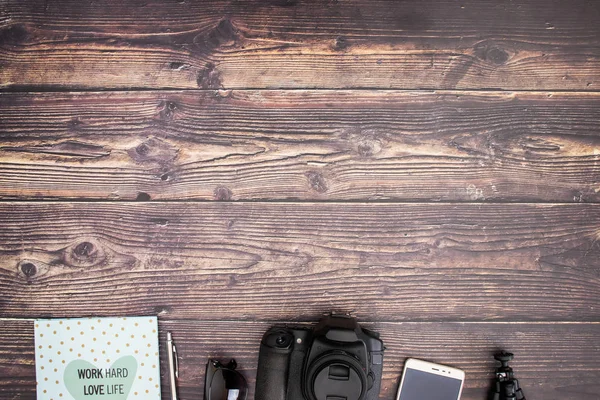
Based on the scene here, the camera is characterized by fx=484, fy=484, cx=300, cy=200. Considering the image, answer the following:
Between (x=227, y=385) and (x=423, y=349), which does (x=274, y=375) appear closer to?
(x=227, y=385)

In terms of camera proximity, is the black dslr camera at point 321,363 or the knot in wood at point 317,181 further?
the knot in wood at point 317,181

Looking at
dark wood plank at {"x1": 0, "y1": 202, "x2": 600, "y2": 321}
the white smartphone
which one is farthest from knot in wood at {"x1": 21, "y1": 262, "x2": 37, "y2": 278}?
the white smartphone

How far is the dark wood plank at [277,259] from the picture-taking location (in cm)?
94

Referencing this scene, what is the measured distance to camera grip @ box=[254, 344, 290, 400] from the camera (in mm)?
876

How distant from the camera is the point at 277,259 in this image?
95 cm

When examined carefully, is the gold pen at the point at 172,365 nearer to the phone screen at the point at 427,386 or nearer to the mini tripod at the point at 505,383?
the phone screen at the point at 427,386

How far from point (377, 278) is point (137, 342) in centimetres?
48

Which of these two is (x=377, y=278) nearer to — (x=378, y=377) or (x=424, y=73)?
(x=378, y=377)

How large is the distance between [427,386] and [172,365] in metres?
0.50

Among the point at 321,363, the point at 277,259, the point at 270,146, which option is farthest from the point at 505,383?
the point at 270,146

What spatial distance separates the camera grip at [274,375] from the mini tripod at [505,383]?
0.41 metres

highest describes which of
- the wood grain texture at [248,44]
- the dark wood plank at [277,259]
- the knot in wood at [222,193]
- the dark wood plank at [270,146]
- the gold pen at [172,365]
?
the wood grain texture at [248,44]

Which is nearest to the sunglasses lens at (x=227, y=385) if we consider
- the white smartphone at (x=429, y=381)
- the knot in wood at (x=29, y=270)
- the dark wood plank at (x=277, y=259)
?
the dark wood plank at (x=277, y=259)

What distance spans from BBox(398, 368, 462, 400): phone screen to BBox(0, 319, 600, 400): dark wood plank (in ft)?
0.08
